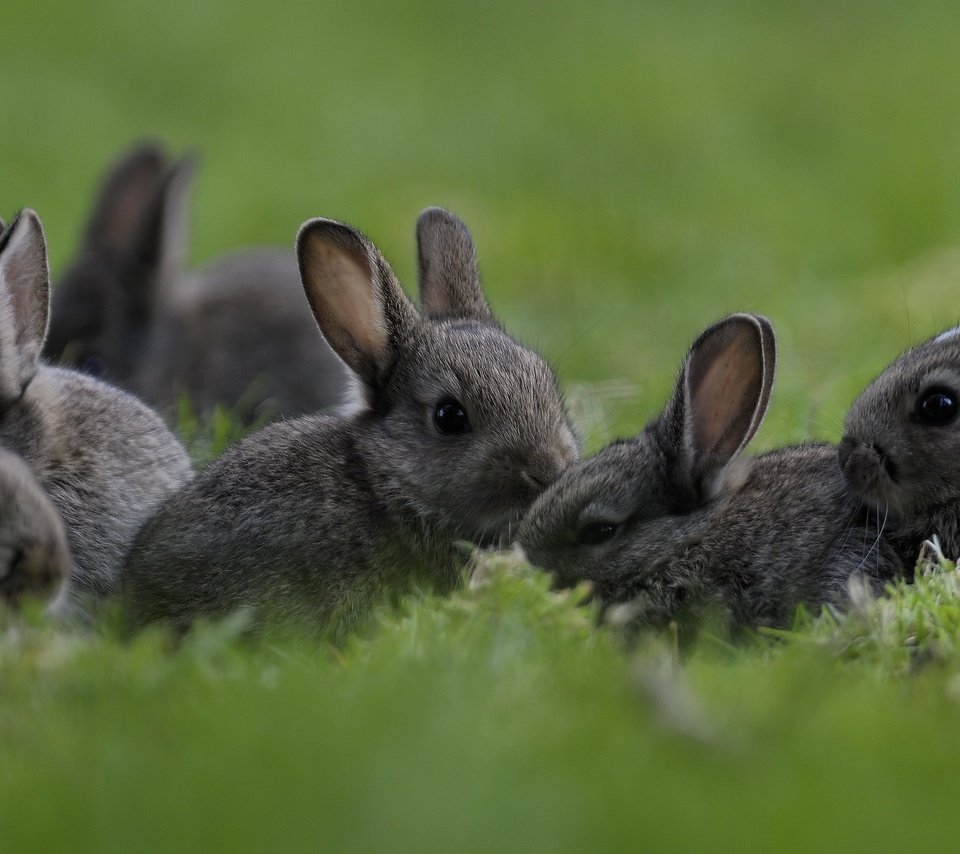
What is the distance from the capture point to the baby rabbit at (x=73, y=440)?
253 inches

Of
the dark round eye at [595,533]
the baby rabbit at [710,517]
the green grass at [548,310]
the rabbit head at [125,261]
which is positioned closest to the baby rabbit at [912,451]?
the baby rabbit at [710,517]

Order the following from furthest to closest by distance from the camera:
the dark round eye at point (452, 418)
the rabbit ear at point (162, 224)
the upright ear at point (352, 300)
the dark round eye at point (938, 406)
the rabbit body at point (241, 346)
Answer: the rabbit ear at point (162, 224)
the rabbit body at point (241, 346)
the upright ear at point (352, 300)
the dark round eye at point (452, 418)
the dark round eye at point (938, 406)

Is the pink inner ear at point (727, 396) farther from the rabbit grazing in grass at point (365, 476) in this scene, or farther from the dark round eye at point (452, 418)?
the dark round eye at point (452, 418)

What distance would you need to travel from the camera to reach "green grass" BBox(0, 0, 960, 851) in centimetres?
354

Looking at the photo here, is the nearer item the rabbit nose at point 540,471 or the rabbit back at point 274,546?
the rabbit back at point 274,546

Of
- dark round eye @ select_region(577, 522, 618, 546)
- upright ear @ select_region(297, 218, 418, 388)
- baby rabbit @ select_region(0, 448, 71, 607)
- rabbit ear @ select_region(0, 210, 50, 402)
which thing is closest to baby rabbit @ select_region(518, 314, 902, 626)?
dark round eye @ select_region(577, 522, 618, 546)

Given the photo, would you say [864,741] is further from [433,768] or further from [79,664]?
[79,664]

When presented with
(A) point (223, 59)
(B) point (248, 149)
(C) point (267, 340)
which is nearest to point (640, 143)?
(B) point (248, 149)

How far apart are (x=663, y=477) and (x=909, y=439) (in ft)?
3.56

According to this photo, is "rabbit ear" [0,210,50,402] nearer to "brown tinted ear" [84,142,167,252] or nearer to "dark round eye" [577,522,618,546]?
"dark round eye" [577,522,618,546]

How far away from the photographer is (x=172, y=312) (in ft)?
40.0

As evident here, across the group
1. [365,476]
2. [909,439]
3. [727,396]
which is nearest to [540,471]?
[365,476]

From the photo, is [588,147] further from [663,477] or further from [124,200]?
[663,477]

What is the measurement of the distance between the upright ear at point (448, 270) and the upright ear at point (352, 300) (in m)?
0.84
